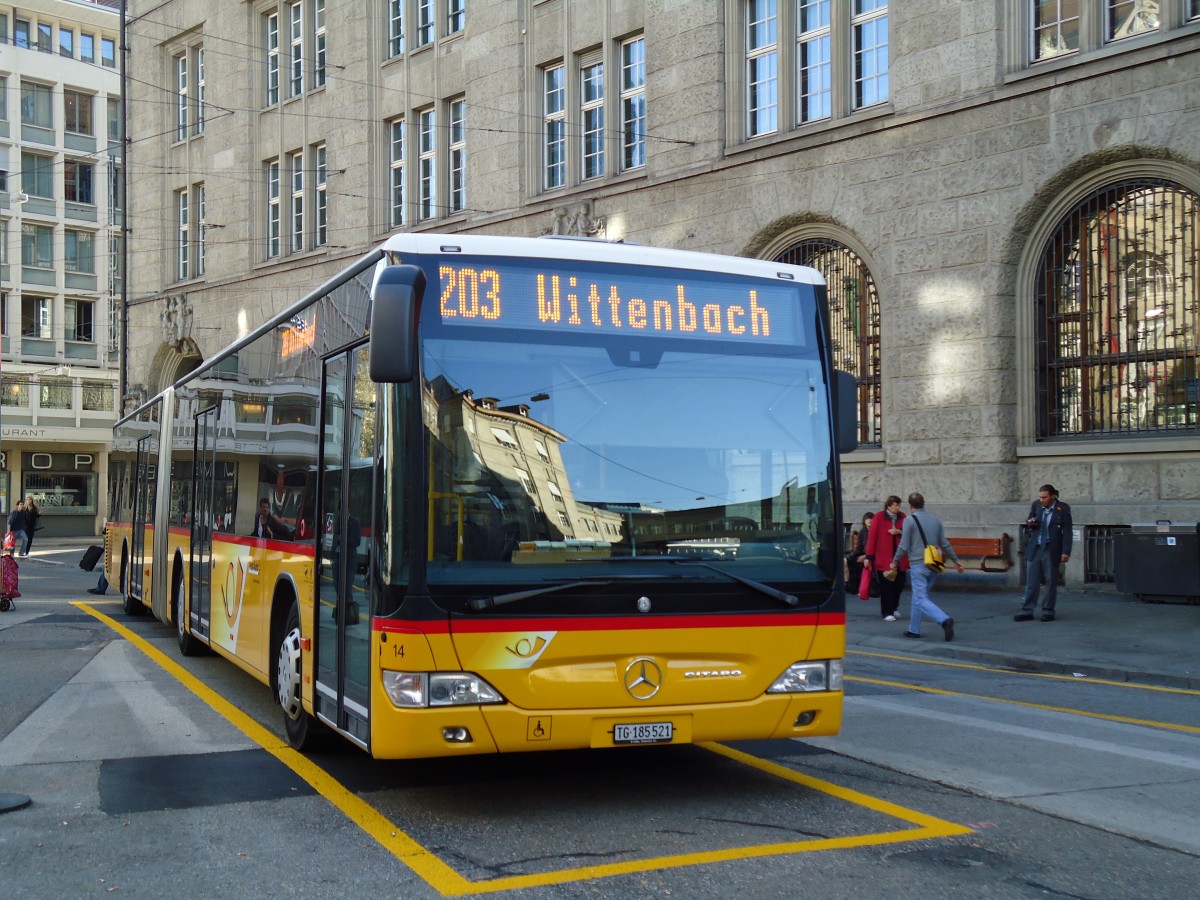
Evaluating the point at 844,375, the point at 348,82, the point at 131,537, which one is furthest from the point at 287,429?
the point at 348,82

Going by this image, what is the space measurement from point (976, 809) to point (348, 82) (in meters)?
30.6

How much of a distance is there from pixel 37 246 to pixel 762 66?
1647 inches

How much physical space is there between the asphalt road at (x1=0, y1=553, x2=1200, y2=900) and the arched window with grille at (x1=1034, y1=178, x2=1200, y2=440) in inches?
367

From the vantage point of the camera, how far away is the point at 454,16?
103ft

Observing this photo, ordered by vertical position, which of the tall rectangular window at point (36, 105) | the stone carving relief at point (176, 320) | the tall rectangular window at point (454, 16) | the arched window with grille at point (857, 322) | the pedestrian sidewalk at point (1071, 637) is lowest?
the pedestrian sidewalk at point (1071, 637)

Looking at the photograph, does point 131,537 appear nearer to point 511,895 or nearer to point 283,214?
point 511,895

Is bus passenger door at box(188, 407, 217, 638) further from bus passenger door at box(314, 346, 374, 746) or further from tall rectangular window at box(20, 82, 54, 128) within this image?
tall rectangular window at box(20, 82, 54, 128)

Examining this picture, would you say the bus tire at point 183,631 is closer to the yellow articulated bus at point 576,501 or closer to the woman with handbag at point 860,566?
the yellow articulated bus at point 576,501

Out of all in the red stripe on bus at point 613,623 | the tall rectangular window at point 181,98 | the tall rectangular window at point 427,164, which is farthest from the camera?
the tall rectangular window at point 181,98

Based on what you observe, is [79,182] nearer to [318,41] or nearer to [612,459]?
[318,41]

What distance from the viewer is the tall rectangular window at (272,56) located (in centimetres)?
3747

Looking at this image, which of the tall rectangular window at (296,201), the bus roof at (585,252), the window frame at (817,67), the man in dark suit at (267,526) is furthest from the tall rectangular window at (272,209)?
the bus roof at (585,252)

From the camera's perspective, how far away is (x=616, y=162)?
26766mm

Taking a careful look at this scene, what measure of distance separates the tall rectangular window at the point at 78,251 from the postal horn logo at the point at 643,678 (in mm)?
56360
